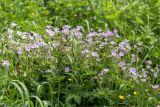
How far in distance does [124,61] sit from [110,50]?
152 millimetres

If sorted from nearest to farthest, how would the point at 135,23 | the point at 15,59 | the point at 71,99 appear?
the point at 71,99 → the point at 15,59 → the point at 135,23

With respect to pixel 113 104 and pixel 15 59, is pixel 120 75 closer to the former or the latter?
pixel 113 104

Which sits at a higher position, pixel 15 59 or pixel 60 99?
pixel 15 59

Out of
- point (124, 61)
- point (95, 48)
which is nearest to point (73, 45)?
point (95, 48)

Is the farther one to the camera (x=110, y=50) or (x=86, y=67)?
(x=110, y=50)

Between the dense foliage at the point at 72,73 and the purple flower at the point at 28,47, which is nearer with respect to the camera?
the dense foliage at the point at 72,73

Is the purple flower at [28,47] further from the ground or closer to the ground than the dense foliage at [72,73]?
further from the ground

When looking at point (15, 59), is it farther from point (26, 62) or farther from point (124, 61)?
point (124, 61)

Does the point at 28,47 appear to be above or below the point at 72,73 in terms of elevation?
above

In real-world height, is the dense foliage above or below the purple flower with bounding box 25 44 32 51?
below

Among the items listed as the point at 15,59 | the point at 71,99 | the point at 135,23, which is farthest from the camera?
the point at 135,23

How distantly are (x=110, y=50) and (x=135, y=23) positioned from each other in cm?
130

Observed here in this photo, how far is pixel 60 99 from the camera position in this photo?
3.45 meters

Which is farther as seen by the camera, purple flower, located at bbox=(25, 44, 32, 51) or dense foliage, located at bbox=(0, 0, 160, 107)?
purple flower, located at bbox=(25, 44, 32, 51)
